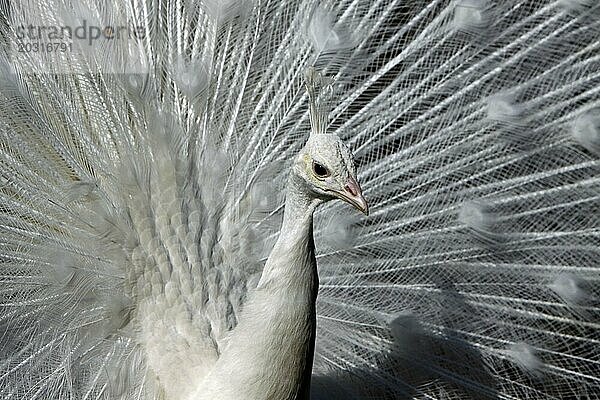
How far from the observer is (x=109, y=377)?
1966mm

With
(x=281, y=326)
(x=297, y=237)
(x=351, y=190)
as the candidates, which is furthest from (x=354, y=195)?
(x=281, y=326)

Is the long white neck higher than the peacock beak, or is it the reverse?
the peacock beak

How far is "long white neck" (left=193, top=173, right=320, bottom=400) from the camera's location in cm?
167

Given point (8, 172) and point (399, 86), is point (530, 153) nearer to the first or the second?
point (399, 86)

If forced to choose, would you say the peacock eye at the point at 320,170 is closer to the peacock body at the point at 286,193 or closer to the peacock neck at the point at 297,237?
the peacock neck at the point at 297,237

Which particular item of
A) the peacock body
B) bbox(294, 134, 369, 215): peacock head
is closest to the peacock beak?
bbox(294, 134, 369, 215): peacock head

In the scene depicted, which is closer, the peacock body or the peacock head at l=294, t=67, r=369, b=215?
the peacock head at l=294, t=67, r=369, b=215

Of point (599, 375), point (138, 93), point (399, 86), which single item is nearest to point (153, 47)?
point (138, 93)

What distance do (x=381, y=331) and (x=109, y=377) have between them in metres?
0.60

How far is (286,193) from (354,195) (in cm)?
32

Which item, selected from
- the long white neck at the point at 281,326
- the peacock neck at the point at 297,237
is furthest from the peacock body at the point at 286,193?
the peacock neck at the point at 297,237

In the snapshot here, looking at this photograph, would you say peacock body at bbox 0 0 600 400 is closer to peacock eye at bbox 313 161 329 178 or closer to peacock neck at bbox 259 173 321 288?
peacock neck at bbox 259 173 321 288

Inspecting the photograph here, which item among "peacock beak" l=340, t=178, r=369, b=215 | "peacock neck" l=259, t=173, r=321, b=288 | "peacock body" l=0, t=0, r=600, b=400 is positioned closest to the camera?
"peacock beak" l=340, t=178, r=369, b=215

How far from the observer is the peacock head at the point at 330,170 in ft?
5.07
